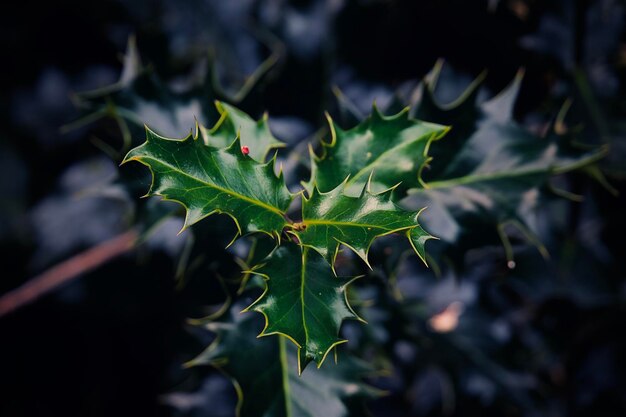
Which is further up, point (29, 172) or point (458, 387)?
point (29, 172)

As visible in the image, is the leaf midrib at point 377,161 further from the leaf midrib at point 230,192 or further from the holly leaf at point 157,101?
the holly leaf at point 157,101

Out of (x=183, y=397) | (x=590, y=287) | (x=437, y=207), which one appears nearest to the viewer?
(x=437, y=207)

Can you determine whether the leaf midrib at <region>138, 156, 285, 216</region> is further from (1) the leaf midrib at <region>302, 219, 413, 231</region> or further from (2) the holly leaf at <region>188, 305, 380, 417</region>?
(2) the holly leaf at <region>188, 305, 380, 417</region>

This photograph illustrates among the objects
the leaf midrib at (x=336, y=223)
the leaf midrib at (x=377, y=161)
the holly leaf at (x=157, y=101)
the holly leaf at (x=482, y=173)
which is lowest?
the holly leaf at (x=482, y=173)


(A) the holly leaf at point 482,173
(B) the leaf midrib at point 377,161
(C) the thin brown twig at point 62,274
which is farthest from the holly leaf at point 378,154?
(C) the thin brown twig at point 62,274

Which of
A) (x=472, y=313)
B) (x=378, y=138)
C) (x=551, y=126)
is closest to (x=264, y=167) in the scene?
(x=378, y=138)

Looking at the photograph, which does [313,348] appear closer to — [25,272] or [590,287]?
[590,287]

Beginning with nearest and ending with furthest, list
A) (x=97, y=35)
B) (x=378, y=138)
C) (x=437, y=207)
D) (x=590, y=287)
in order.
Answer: (x=378, y=138) → (x=437, y=207) → (x=590, y=287) → (x=97, y=35)

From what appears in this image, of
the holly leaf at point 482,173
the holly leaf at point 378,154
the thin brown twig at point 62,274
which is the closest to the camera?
the holly leaf at point 378,154
